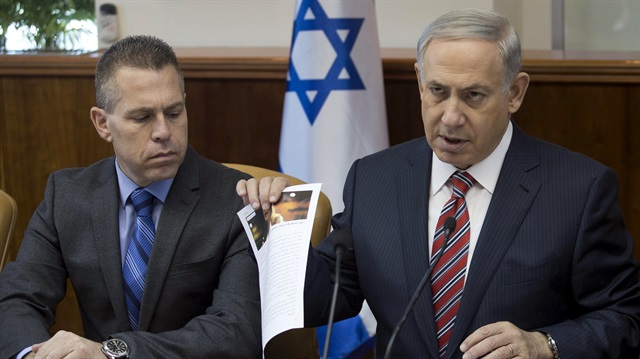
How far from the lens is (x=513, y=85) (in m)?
2.38

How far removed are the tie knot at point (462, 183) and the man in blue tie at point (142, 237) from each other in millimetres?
592

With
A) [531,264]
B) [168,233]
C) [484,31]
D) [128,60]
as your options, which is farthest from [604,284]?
[128,60]

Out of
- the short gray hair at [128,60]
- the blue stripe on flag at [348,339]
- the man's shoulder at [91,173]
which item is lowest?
the blue stripe on flag at [348,339]

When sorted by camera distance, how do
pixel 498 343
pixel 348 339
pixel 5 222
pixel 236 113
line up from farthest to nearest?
1. pixel 236 113
2. pixel 348 339
3. pixel 5 222
4. pixel 498 343

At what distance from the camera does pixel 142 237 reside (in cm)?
270

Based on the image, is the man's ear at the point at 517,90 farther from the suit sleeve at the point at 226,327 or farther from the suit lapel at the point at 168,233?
the suit lapel at the point at 168,233

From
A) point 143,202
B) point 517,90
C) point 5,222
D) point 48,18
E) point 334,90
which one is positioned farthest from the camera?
point 48,18

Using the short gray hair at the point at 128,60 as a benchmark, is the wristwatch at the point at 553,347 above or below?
below

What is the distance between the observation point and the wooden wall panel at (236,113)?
417 centimetres

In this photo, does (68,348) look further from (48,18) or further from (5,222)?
(48,18)

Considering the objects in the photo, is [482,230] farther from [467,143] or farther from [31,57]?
[31,57]

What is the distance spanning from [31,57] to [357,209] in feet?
8.43

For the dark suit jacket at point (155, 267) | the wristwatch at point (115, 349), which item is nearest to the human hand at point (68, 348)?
the wristwatch at point (115, 349)

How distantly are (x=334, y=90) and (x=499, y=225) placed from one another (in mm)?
1603
